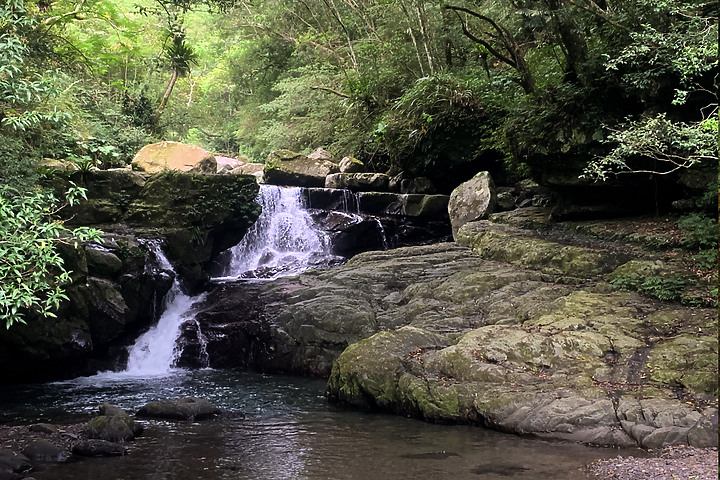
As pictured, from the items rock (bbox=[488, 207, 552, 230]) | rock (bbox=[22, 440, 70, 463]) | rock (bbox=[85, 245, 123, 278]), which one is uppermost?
rock (bbox=[488, 207, 552, 230])

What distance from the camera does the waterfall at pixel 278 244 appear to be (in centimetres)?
1501

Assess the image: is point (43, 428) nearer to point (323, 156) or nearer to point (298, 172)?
point (298, 172)

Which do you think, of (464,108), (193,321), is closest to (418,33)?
(464,108)

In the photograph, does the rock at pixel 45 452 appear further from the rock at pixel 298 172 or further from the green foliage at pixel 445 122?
the rock at pixel 298 172

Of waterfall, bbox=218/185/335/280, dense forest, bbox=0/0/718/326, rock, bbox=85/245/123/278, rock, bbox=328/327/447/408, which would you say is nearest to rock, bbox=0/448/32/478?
dense forest, bbox=0/0/718/326

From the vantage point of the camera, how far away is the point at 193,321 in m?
11.2

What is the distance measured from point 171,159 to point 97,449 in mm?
13950

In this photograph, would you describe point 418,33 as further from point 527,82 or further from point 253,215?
point 253,215

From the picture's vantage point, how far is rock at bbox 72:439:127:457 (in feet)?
19.0

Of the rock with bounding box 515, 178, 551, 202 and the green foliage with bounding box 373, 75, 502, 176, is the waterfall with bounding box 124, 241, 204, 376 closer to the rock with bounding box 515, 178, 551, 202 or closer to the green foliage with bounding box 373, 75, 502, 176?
the green foliage with bounding box 373, 75, 502, 176

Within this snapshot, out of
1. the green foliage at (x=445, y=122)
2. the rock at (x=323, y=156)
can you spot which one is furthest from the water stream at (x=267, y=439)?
the rock at (x=323, y=156)

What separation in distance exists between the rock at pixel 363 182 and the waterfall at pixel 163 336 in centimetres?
672

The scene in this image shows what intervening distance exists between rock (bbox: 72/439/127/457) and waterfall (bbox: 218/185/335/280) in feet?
28.4

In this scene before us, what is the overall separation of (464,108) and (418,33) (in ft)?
12.2
